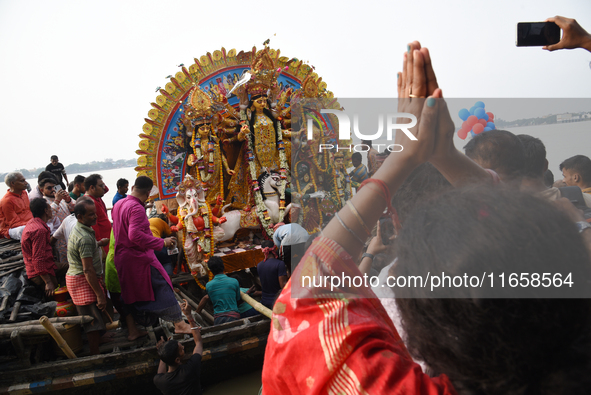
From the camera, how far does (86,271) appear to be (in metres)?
3.05

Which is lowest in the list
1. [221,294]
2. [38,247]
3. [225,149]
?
[221,294]

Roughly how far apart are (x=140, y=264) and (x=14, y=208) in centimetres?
319

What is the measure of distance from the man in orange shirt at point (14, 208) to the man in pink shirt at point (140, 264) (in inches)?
110

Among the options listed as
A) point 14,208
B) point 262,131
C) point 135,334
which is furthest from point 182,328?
point 262,131

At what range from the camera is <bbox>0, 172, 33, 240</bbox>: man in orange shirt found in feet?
16.2

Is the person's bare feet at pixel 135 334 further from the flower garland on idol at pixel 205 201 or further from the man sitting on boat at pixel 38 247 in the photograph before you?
the flower garland on idol at pixel 205 201

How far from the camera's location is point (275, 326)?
0.81 metres

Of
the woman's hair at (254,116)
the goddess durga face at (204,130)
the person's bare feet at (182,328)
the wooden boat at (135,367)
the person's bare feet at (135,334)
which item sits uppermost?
A: the woman's hair at (254,116)

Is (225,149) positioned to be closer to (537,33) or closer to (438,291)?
(537,33)

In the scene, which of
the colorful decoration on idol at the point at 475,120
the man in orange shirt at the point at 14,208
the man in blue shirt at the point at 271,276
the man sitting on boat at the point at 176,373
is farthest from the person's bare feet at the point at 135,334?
the colorful decoration on idol at the point at 475,120

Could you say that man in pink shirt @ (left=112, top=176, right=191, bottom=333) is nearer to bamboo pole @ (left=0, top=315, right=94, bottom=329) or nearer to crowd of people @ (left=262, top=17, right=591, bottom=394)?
bamboo pole @ (left=0, top=315, right=94, bottom=329)

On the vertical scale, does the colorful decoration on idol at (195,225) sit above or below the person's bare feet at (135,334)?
above

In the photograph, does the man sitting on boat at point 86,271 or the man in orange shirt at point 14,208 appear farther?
the man in orange shirt at point 14,208

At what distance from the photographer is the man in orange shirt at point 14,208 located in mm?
4934
